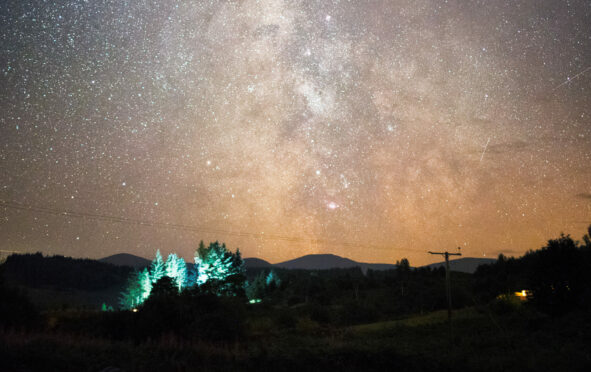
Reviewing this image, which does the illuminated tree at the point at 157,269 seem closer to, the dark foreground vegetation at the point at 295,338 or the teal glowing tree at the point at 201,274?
the teal glowing tree at the point at 201,274

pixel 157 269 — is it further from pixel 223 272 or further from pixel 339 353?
pixel 339 353

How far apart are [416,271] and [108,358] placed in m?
86.4

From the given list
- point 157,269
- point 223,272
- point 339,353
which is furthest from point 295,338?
point 157,269

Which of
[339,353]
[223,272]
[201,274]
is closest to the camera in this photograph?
[339,353]

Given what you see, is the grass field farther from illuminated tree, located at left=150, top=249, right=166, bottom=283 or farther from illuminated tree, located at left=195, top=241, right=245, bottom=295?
illuminated tree, located at left=150, top=249, right=166, bottom=283

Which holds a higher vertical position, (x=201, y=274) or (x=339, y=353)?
(x=201, y=274)

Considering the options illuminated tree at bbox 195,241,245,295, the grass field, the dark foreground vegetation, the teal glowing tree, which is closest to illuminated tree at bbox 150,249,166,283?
the teal glowing tree

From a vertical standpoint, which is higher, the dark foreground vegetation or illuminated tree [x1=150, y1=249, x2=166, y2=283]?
illuminated tree [x1=150, y1=249, x2=166, y2=283]

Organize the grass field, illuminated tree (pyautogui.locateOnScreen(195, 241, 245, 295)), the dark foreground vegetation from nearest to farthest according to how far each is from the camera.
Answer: the grass field < the dark foreground vegetation < illuminated tree (pyautogui.locateOnScreen(195, 241, 245, 295))

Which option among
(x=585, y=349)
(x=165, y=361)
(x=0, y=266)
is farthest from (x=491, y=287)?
(x=0, y=266)

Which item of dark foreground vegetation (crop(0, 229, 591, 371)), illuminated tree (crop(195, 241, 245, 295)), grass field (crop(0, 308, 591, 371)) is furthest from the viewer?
illuminated tree (crop(195, 241, 245, 295))

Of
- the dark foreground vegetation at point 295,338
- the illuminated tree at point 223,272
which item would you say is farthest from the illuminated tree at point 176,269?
the dark foreground vegetation at point 295,338

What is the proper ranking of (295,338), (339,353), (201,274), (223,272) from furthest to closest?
(201,274) < (223,272) < (295,338) < (339,353)

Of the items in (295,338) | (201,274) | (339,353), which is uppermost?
(201,274)
